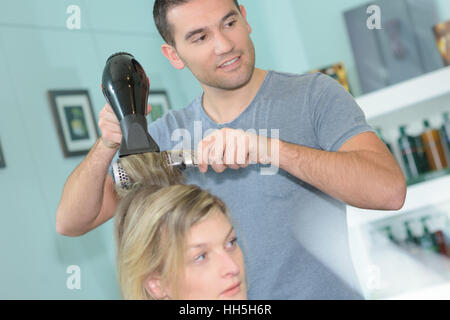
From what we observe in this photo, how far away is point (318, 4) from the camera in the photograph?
2.72 meters

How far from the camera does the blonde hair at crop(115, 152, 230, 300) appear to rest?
1084mm

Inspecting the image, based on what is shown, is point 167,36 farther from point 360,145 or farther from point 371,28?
point 371,28

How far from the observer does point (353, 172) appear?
1107 mm

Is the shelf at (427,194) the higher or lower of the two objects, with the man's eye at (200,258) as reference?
lower

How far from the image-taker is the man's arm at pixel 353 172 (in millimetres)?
1093

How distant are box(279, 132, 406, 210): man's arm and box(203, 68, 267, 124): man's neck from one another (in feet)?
1.05

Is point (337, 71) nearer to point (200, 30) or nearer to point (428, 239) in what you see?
point (428, 239)

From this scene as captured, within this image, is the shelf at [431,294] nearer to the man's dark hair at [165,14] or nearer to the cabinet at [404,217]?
the cabinet at [404,217]

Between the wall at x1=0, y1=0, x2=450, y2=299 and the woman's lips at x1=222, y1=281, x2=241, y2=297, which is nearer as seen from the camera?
the woman's lips at x1=222, y1=281, x2=241, y2=297

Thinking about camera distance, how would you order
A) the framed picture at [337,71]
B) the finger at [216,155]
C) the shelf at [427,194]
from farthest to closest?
the framed picture at [337,71], the shelf at [427,194], the finger at [216,155]

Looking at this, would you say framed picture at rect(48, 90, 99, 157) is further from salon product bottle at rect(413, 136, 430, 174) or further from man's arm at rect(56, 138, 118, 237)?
salon product bottle at rect(413, 136, 430, 174)

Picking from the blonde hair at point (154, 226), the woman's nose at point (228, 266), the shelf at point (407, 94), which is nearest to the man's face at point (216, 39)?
the blonde hair at point (154, 226)

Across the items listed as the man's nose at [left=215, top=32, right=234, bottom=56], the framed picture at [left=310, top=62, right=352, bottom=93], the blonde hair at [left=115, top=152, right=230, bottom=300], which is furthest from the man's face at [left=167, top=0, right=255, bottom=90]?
the framed picture at [left=310, top=62, right=352, bottom=93]

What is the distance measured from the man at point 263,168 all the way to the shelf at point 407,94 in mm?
1065
